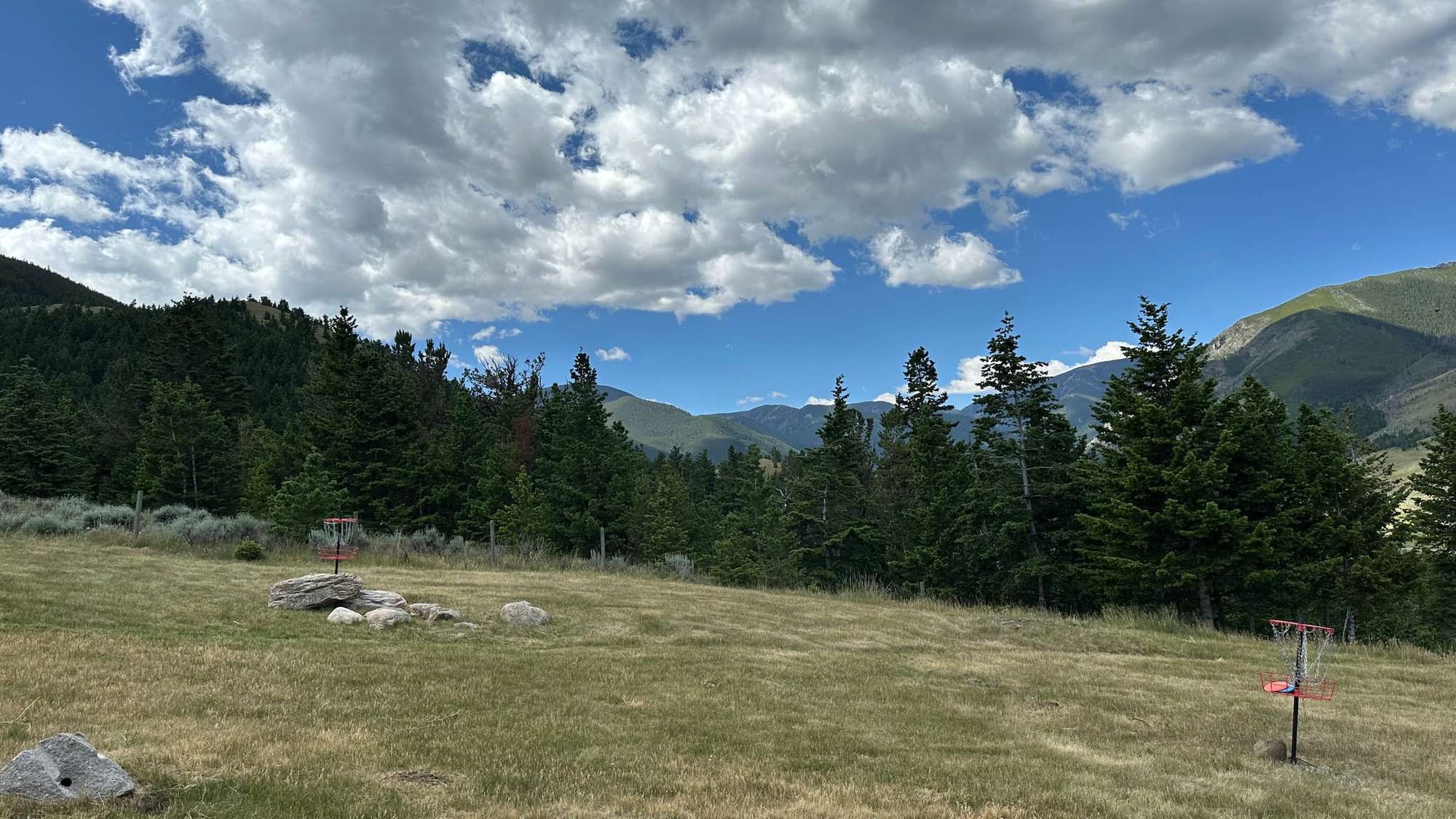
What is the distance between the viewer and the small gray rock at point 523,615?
16.9 metres

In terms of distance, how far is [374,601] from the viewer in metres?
16.9

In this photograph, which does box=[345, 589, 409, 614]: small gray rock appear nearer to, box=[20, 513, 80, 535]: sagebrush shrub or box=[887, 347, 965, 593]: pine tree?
box=[20, 513, 80, 535]: sagebrush shrub

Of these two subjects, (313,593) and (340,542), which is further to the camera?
(340,542)

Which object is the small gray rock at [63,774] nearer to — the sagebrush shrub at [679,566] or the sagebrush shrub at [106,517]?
the sagebrush shrub at [106,517]

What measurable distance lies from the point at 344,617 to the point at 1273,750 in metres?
16.7

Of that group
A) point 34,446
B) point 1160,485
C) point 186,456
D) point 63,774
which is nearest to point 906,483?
point 1160,485

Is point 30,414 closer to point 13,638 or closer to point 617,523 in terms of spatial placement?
point 617,523

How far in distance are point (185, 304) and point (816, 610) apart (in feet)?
263

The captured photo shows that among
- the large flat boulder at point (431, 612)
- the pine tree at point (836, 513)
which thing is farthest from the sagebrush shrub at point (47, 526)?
the pine tree at point (836, 513)

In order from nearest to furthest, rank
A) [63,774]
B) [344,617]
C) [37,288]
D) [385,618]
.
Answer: [63,774] < [344,617] < [385,618] < [37,288]

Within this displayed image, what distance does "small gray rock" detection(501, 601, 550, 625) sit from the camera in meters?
16.9

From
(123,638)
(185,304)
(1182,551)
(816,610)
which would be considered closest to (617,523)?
(816,610)

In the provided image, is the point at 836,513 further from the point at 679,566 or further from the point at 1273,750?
the point at 1273,750

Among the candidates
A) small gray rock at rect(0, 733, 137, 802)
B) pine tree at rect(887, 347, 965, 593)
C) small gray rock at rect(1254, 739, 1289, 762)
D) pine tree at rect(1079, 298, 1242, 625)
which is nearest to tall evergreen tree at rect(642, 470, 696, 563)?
pine tree at rect(887, 347, 965, 593)
